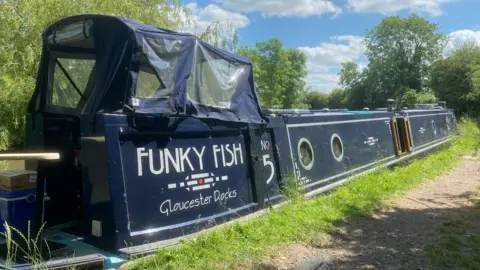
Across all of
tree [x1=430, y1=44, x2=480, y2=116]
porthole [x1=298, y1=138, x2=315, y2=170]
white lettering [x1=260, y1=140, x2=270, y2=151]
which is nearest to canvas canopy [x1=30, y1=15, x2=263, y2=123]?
white lettering [x1=260, y1=140, x2=270, y2=151]

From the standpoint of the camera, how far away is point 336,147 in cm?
773

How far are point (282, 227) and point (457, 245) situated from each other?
1.99 metres

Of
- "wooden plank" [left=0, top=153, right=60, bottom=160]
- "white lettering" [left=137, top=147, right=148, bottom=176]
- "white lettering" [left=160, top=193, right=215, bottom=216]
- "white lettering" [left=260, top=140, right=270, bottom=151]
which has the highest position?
"wooden plank" [left=0, top=153, right=60, bottom=160]

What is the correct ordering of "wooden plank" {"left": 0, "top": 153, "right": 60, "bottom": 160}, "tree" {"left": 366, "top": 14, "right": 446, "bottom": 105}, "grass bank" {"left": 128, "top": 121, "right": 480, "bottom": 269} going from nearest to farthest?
1. "wooden plank" {"left": 0, "top": 153, "right": 60, "bottom": 160}
2. "grass bank" {"left": 128, "top": 121, "right": 480, "bottom": 269}
3. "tree" {"left": 366, "top": 14, "right": 446, "bottom": 105}

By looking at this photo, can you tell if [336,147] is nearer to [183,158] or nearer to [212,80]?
[212,80]

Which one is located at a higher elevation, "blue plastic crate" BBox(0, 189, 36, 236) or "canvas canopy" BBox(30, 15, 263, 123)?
"canvas canopy" BBox(30, 15, 263, 123)

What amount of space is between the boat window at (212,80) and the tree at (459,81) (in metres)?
24.8

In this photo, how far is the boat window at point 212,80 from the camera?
15.0 ft

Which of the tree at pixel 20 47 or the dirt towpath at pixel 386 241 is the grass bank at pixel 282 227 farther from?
the tree at pixel 20 47

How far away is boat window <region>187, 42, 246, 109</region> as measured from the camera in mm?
4559

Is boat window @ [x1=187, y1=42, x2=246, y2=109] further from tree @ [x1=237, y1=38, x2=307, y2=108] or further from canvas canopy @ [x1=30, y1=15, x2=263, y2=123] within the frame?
tree @ [x1=237, y1=38, x2=307, y2=108]

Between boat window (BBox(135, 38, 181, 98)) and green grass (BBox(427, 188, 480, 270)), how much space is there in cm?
325

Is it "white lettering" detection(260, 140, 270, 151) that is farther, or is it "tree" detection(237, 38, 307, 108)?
"tree" detection(237, 38, 307, 108)

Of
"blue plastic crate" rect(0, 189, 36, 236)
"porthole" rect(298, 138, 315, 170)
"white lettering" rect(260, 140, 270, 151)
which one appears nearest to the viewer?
"blue plastic crate" rect(0, 189, 36, 236)
